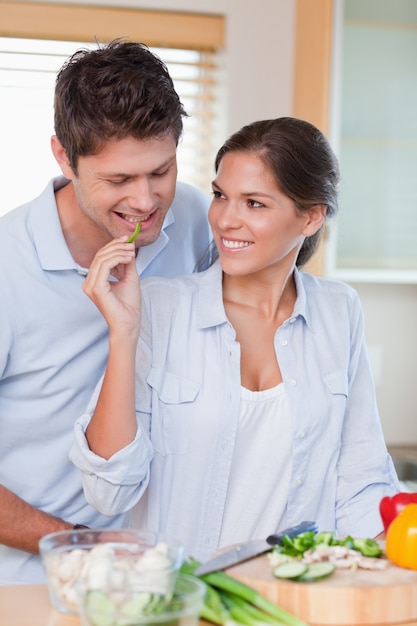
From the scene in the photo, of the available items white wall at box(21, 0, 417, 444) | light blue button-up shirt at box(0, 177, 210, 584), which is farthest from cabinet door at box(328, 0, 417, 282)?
light blue button-up shirt at box(0, 177, 210, 584)

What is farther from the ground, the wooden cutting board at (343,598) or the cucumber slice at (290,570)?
the cucumber slice at (290,570)

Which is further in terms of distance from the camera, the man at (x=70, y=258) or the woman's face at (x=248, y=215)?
the woman's face at (x=248, y=215)

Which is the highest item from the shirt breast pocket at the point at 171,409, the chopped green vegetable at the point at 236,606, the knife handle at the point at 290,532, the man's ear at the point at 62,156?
the man's ear at the point at 62,156

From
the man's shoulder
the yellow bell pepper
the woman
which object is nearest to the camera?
the yellow bell pepper

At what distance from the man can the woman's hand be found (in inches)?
2.5

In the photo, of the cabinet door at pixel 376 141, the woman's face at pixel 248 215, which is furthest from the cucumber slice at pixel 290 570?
the cabinet door at pixel 376 141

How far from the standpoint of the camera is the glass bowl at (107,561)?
1200 millimetres

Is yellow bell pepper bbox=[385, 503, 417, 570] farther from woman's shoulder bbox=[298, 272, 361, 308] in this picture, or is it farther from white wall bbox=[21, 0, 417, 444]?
white wall bbox=[21, 0, 417, 444]

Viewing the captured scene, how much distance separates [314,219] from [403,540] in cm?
77

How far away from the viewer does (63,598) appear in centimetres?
131

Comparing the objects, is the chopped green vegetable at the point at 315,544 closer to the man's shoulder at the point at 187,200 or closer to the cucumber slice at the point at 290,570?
the cucumber slice at the point at 290,570

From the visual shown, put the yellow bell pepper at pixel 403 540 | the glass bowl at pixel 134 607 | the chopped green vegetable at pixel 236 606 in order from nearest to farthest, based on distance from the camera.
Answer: the glass bowl at pixel 134 607
the chopped green vegetable at pixel 236 606
the yellow bell pepper at pixel 403 540

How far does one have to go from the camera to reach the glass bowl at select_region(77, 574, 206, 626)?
45.0 inches

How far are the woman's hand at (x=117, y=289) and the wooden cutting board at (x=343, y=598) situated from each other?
519mm
